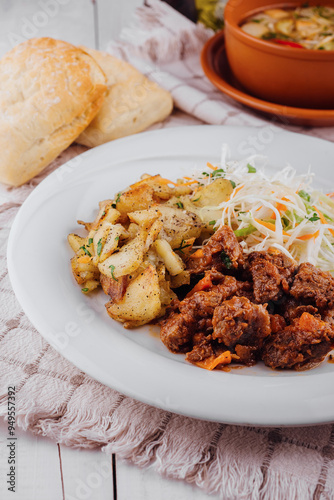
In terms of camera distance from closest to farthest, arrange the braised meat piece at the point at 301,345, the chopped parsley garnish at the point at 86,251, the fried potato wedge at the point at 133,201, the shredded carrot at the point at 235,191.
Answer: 1. the braised meat piece at the point at 301,345
2. the chopped parsley garnish at the point at 86,251
3. the fried potato wedge at the point at 133,201
4. the shredded carrot at the point at 235,191

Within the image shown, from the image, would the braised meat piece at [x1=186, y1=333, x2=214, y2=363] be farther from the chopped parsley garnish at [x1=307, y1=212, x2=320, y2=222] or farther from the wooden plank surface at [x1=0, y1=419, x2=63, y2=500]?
the chopped parsley garnish at [x1=307, y1=212, x2=320, y2=222]

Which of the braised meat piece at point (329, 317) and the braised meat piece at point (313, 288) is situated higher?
the braised meat piece at point (313, 288)

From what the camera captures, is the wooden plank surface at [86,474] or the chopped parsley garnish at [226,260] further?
the chopped parsley garnish at [226,260]

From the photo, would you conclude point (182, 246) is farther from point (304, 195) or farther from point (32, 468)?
point (32, 468)

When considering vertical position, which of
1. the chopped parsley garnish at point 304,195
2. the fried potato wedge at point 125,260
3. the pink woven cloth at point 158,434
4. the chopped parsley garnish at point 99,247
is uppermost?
the fried potato wedge at point 125,260

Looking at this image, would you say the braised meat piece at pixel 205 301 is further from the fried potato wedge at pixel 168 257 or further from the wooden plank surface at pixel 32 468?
the wooden plank surface at pixel 32 468

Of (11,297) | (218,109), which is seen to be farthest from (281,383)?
(218,109)

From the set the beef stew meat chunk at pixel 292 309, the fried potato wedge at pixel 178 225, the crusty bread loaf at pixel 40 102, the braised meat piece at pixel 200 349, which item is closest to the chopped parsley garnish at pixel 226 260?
the fried potato wedge at pixel 178 225

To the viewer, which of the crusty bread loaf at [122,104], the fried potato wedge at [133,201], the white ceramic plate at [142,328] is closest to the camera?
the white ceramic plate at [142,328]
